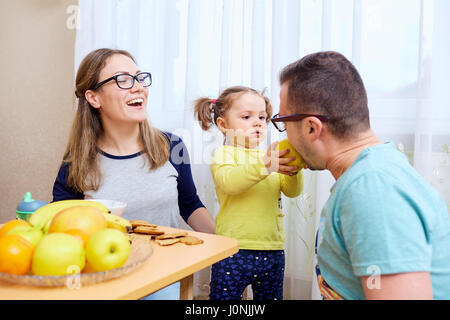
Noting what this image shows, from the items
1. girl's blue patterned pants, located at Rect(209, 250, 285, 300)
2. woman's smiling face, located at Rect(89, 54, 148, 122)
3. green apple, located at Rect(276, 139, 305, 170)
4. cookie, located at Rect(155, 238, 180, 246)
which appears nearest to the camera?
cookie, located at Rect(155, 238, 180, 246)

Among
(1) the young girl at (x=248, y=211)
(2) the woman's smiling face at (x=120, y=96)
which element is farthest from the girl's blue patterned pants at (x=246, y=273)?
(2) the woman's smiling face at (x=120, y=96)

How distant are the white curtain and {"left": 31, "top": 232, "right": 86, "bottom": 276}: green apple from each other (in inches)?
44.7

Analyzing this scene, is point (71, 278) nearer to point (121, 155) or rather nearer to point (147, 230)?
point (147, 230)

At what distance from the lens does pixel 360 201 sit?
60cm

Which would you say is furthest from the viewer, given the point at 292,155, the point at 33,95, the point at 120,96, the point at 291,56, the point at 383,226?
the point at 33,95

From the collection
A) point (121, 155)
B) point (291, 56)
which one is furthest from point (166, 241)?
point (291, 56)

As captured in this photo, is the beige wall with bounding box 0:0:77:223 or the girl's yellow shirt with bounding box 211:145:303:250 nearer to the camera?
the girl's yellow shirt with bounding box 211:145:303:250

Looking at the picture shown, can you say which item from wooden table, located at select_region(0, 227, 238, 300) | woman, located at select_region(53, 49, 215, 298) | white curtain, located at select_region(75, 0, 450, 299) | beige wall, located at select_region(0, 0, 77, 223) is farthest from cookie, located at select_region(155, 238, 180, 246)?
beige wall, located at select_region(0, 0, 77, 223)

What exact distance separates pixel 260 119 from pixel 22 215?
85 centimetres

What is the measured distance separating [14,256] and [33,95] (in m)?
2.34

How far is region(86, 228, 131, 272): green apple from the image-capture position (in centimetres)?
59

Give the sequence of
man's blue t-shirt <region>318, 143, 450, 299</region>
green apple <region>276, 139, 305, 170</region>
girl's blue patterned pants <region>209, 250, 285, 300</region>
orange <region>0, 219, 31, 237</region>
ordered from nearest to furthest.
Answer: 1. man's blue t-shirt <region>318, 143, 450, 299</region>
2. orange <region>0, 219, 31, 237</region>
3. green apple <region>276, 139, 305, 170</region>
4. girl's blue patterned pants <region>209, 250, 285, 300</region>

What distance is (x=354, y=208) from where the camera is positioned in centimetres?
60

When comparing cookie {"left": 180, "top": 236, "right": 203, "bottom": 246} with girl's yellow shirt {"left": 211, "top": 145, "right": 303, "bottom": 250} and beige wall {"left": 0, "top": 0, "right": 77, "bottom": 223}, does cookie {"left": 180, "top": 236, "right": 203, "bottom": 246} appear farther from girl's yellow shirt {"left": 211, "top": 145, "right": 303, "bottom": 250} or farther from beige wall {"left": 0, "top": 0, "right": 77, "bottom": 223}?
beige wall {"left": 0, "top": 0, "right": 77, "bottom": 223}
